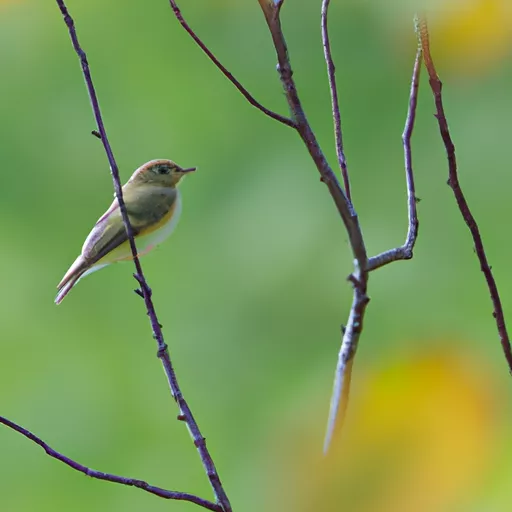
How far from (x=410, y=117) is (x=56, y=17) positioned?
360cm

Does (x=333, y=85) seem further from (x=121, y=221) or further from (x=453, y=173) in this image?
(x=121, y=221)

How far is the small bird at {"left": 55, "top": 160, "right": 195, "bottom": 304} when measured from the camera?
0.98 meters

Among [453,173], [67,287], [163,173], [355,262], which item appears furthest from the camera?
[163,173]

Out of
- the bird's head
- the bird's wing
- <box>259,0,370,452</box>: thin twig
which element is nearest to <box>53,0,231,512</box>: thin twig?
<box>259,0,370,452</box>: thin twig

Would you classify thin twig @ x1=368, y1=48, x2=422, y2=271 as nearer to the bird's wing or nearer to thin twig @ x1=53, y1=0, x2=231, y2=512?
thin twig @ x1=53, y1=0, x2=231, y2=512

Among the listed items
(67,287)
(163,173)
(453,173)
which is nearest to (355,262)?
(453,173)

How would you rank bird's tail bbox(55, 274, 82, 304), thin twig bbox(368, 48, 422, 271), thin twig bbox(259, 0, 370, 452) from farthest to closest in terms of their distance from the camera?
bird's tail bbox(55, 274, 82, 304), thin twig bbox(368, 48, 422, 271), thin twig bbox(259, 0, 370, 452)

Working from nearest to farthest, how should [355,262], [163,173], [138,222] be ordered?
1. [355,262]
2. [138,222]
3. [163,173]

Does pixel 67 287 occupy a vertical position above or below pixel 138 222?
below

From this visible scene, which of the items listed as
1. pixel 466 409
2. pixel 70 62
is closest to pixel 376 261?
pixel 466 409

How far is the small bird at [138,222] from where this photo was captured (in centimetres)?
98

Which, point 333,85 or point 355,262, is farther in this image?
point 333,85

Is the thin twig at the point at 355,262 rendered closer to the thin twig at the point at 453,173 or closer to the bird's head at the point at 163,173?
the thin twig at the point at 453,173

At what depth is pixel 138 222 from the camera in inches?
42.4
